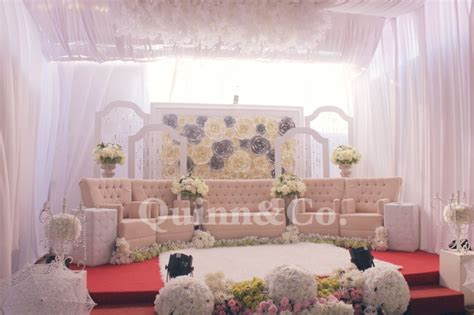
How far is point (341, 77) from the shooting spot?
873 cm

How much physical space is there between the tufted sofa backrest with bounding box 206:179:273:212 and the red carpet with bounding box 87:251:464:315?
2345 millimetres

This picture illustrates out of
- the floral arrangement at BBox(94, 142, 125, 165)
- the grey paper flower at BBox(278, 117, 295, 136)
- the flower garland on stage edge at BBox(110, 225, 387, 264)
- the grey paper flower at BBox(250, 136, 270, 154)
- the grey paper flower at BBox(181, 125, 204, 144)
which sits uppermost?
the grey paper flower at BBox(278, 117, 295, 136)

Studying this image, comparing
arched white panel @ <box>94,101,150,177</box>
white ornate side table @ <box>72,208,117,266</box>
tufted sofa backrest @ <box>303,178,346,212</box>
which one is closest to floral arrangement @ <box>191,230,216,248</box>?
white ornate side table @ <box>72,208,117,266</box>

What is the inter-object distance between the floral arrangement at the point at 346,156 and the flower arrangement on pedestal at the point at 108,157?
3798 millimetres

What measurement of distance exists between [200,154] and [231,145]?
2.09ft

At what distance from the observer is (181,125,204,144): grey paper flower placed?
7.98 m

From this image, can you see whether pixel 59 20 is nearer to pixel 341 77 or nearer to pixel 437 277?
pixel 341 77

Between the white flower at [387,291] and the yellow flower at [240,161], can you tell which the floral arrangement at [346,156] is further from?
the white flower at [387,291]

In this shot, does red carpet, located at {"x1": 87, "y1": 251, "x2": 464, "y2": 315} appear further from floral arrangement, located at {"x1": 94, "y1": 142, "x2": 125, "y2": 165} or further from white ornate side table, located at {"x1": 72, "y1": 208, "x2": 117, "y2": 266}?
floral arrangement, located at {"x1": 94, "y1": 142, "x2": 125, "y2": 165}

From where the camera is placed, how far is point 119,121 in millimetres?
7645

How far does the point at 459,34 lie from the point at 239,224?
4.01m

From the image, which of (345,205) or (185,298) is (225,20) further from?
(185,298)

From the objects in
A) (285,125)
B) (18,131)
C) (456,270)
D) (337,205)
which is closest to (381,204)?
(337,205)

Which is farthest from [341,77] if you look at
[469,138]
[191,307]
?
[191,307]
